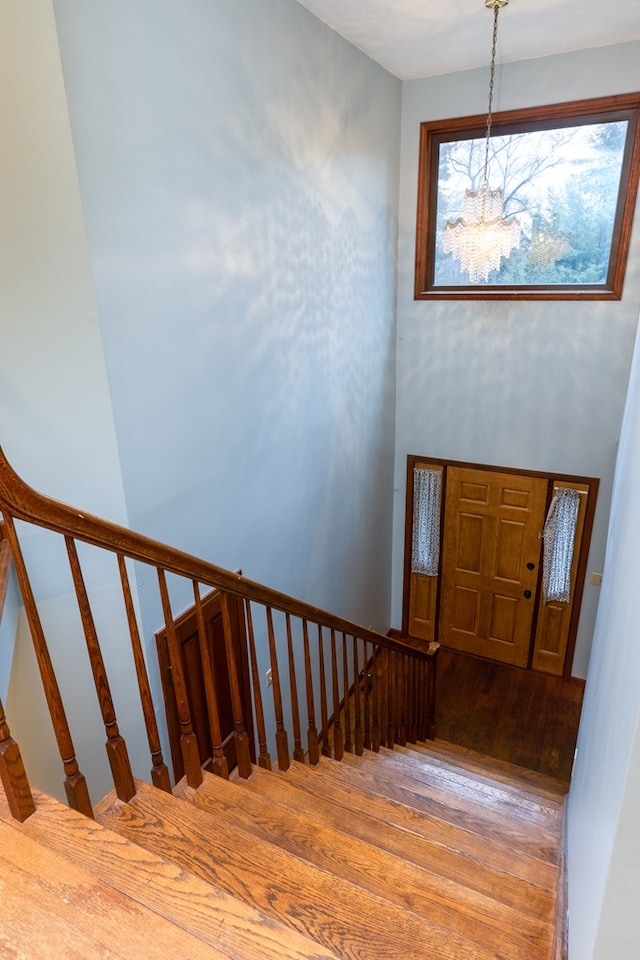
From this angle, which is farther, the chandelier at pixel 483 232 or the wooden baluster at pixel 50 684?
the chandelier at pixel 483 232

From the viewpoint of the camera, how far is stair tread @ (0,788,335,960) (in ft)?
3.67

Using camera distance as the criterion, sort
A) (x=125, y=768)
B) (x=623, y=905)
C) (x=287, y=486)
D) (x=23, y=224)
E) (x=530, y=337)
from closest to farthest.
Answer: (x=623, y=905), (x=125, y=768), (x=23, y=224), (x=287, y=486), (x=530, y=337)

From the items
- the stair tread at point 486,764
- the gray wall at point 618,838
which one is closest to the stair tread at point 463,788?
the stair tread at point 486,764

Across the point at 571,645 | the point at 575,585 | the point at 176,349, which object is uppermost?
the point at 176,349

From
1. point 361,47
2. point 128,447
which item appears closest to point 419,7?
point 361,47

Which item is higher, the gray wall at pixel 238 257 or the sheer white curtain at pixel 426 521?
the gray wall at pixel 238 257

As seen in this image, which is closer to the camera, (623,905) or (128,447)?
(623,905)

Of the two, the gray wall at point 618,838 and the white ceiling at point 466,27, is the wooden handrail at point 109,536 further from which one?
the white ceiling at point 466,27

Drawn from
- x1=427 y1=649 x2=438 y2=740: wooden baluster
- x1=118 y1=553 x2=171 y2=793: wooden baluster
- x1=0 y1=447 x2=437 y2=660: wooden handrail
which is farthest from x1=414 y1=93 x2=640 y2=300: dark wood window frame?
x1=118 y1=553 x2=171 y2=793: wooden baluster

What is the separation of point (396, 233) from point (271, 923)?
16.4ft

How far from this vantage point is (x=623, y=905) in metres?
1.04

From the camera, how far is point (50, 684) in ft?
4.47

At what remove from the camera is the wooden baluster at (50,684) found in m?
1.26

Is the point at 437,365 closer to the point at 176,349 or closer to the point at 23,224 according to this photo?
the point at 176,349
